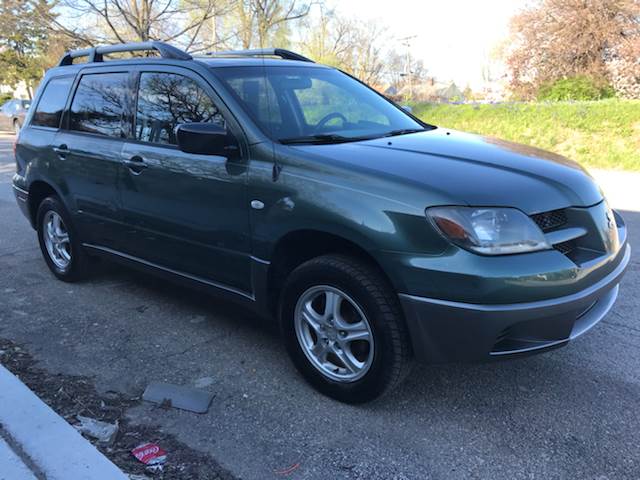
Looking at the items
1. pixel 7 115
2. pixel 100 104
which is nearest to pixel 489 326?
pixel 100 104

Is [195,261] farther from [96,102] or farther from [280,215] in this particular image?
[96,102]

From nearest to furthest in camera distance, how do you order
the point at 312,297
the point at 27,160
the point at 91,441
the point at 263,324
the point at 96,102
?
1. the point at 91,441
2. the point at 312,297
3. the point at 263,324
4. the point at 96,102
5. the point at 27,160

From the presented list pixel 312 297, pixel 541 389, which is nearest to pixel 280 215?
pixel 312 297

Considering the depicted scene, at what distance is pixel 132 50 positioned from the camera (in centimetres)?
400

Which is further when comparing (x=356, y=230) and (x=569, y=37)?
(x=569, y=37)

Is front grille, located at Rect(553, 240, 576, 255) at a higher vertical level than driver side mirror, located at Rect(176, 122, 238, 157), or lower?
lower

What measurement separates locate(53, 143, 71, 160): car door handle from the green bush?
17800 millimetres

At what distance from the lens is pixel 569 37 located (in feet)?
69.1

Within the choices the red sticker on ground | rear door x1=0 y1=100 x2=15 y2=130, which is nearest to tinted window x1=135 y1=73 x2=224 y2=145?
the red sticker on ground

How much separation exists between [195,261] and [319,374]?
1113mm

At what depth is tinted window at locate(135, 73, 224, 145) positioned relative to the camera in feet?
11.5

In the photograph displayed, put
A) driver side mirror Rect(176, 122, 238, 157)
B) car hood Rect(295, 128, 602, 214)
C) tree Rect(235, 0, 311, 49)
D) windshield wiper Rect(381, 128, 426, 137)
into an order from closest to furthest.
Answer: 1. car hood Rect(295, 128, 602, 214)
2. driver side mirror Rect(176, 122, 238, 157)
3. windshield wiper Rect(381, 128, 426, 137)
4. tree Rect(235, 0, 311, 49)

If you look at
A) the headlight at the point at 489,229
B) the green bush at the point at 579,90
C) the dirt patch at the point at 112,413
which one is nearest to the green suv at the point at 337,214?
the headlight at the point at 489,229

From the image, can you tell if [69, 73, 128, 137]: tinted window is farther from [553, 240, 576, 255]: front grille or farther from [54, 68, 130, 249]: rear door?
[553, 240, 576, 255]: front grille
